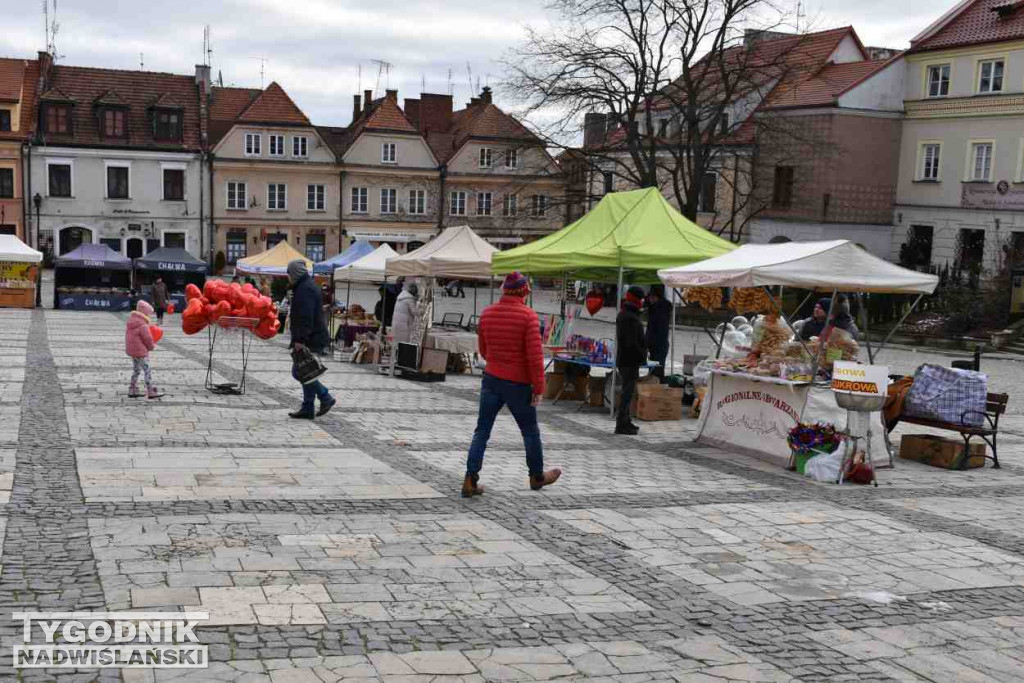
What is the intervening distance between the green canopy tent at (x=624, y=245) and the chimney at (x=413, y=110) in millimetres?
53028

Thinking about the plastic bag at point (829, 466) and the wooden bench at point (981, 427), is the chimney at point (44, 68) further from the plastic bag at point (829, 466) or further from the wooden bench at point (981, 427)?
the plastic bag at point (829, 466)

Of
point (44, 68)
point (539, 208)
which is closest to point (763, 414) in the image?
point (539, 208)

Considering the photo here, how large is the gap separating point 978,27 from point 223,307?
120 feet

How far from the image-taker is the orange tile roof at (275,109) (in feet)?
184

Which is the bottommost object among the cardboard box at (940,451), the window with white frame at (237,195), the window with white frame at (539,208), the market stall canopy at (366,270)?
the cardboard box at (940,451)

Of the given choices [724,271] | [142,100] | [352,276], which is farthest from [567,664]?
[142,100]

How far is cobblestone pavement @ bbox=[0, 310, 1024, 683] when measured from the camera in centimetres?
556

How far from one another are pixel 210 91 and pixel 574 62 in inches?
1306

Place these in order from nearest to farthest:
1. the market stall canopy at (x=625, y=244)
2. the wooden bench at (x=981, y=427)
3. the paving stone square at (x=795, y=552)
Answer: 1. the paving stone square at (x=795, y=552)
2. the wooden bench at (x=981, y=427)
3. the market stall canopy at (x=625, y=244)

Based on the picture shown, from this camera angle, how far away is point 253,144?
2216 inches

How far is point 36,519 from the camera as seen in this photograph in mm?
7488

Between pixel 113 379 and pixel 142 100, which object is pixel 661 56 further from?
pixel 142 100

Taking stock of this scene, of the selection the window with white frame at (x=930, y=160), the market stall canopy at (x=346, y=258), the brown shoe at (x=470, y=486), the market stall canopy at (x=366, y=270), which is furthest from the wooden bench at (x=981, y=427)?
the window with white frame at (x=930, y=160)

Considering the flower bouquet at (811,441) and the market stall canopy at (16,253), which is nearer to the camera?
the flower bouquet at (811,441)
